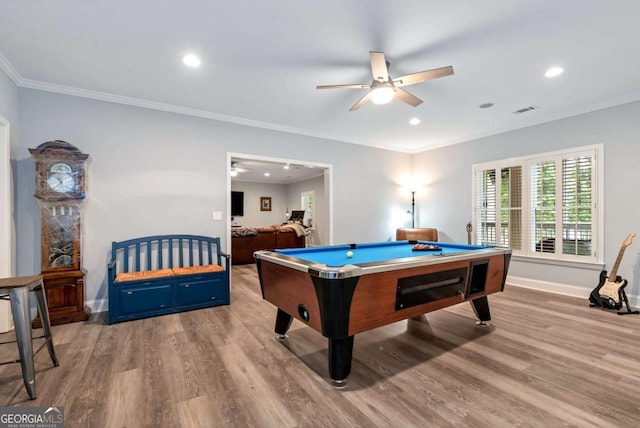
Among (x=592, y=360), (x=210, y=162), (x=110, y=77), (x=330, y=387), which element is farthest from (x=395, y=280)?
(x=110, y=77)

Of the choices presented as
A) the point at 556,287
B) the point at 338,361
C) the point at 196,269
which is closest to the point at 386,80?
the point at 338,361

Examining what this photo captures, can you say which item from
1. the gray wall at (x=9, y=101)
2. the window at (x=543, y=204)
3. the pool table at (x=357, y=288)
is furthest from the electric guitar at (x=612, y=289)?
the gray wall at (x=9, y=101)

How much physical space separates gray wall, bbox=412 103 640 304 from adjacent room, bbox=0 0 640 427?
1.1 inches

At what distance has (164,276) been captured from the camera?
A: 337cm

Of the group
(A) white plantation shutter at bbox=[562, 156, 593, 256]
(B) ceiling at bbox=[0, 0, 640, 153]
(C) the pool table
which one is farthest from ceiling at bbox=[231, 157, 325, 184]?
(C) the pool table

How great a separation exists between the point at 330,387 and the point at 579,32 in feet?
10.9

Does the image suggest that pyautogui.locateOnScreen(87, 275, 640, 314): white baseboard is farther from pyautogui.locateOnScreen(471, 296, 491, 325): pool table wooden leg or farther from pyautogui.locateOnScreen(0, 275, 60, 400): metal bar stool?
pyautogui.locateOnScreen(471, 296, 491, 325): pool table wooden leg

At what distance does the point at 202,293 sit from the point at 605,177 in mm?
5417

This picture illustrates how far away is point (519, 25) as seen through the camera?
224 cm

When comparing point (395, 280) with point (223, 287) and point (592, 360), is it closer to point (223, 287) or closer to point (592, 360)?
point (592, 360)

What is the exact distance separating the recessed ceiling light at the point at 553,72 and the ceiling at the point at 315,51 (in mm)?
53

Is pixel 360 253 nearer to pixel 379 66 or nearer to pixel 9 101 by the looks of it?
pixel 379 66

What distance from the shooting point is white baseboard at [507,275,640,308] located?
3597 millimetres

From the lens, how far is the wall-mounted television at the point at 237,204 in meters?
10.3
